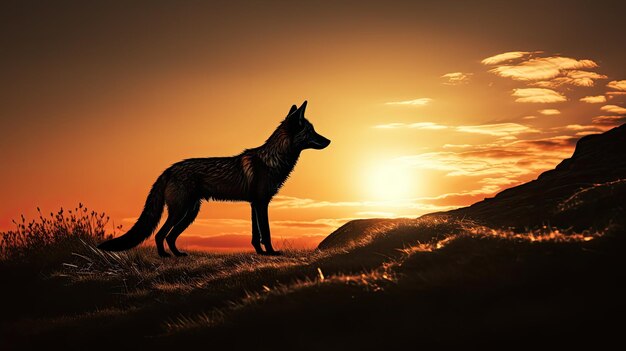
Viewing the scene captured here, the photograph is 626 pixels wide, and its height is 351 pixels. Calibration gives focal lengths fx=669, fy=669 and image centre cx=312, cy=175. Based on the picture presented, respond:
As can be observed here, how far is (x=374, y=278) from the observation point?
23.2ft

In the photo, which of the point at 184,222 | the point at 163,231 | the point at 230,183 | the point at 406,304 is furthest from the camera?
the point at 163,231

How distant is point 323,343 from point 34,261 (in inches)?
496

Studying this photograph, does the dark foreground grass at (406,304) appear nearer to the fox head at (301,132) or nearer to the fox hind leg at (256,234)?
the fox hind leg at (256,234)

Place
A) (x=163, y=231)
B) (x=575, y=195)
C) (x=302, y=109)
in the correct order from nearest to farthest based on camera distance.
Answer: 1. (x=575, y=195)
2. (x=302, y=109)
3. (x=163, y=231)

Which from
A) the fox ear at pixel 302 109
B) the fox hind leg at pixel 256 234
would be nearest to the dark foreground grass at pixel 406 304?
the fox hind leg at pixel 256 234

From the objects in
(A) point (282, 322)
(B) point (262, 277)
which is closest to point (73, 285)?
(B) point (262, 277)

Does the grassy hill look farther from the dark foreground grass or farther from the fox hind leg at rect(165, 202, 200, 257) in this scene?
the fox hind leg at rect(165, 202, 200, 257)

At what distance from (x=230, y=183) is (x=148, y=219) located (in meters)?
1.99

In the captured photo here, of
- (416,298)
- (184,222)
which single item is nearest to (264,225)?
(184,222)

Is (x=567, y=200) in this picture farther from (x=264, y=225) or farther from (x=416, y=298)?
(x=264, y=225)

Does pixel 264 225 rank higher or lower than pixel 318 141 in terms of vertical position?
lower

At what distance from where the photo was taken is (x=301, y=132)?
13141 mm

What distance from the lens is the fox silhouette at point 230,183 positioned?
43.0 feet

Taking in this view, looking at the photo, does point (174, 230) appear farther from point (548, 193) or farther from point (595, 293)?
point (595, 293)
